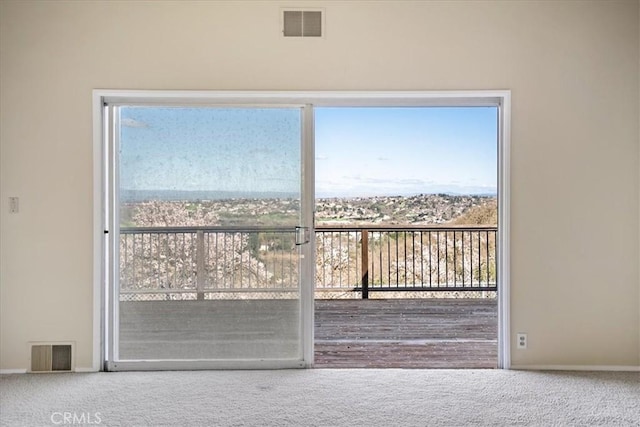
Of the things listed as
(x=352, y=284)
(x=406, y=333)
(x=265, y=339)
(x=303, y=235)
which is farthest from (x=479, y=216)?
(x=265, y=339)

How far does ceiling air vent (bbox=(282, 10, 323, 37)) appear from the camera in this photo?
329 cm

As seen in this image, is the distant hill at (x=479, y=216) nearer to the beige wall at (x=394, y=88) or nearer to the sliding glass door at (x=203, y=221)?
the beige wall at (x=394, y=88)

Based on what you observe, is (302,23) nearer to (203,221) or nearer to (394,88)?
(394,88)

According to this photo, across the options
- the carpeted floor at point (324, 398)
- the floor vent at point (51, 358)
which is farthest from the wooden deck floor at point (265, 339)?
the floor vent at point (51, 358)

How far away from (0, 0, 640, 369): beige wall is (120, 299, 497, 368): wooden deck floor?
40cm

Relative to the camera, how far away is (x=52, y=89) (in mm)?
3268

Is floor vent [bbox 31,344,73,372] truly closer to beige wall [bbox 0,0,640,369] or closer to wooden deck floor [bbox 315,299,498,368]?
beige wall [bbox 0,0,640,369]

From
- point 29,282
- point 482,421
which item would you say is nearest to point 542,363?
point 482,421

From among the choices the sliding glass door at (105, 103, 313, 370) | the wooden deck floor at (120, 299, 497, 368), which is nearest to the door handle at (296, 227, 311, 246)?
the sliding glass door at (105, 103, 313, 370)

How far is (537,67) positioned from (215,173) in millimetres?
2414

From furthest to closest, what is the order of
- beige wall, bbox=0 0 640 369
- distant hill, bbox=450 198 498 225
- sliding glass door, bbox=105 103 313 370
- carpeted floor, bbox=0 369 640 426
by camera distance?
distant hill, bbox=450 198 498 225 < sliding glass door, bbox=105 103 313 370 < beige wall, bbox=0 0 640 369 < carpeted floor, bbox=0 369 640 426

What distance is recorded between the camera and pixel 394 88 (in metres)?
3.31

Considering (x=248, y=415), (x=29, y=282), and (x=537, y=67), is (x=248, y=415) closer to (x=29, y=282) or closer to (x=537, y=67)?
(x=29, y=282)

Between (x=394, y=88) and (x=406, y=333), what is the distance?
237 cm
